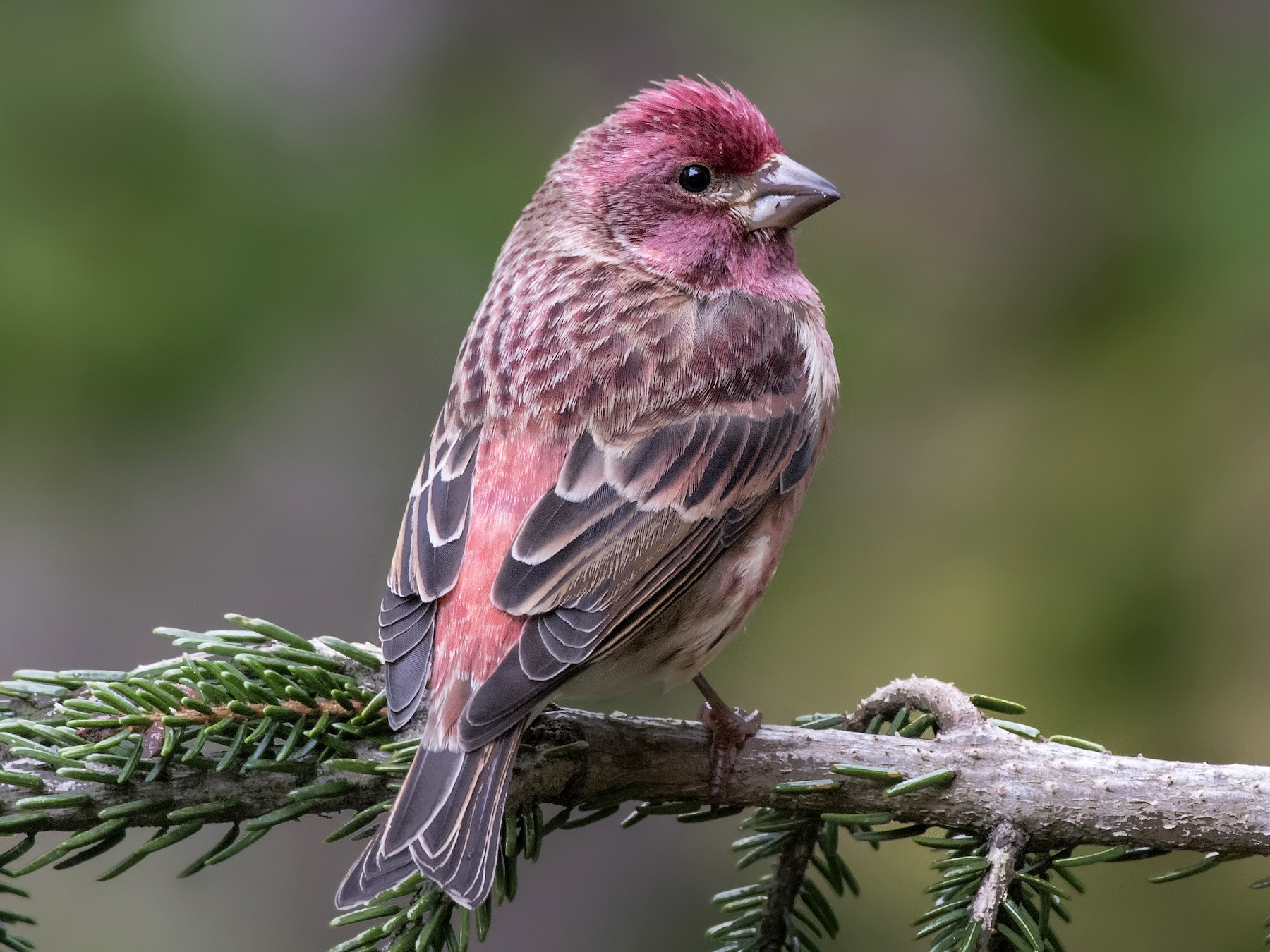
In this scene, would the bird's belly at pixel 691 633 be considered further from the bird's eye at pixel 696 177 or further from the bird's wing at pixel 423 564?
the bird's eye at pixel 696 177

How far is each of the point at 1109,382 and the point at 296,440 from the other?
264 cm

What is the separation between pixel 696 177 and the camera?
12.0ft

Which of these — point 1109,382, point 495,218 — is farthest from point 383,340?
point 1109,382

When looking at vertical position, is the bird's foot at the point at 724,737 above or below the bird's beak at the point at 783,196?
below

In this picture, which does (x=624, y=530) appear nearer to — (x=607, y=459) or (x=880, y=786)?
(x=607, y=459)

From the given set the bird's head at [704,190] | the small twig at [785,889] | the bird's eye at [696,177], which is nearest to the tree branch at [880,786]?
the small twig at [785,889]

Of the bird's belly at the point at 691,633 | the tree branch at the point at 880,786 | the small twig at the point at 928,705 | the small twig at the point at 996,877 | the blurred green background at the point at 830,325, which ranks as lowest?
the small twig at the point at 996,877

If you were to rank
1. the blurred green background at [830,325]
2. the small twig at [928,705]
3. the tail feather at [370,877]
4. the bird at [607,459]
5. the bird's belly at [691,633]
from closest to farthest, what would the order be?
the tail feather at [370,877] → the bird at [607,459] → the small twig at [928,705] → the bird's belly at [691,633] → the blurred green background at [830,325]

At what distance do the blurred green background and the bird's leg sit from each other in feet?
3.44

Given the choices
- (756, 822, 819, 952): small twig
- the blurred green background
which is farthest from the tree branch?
the blurred green background

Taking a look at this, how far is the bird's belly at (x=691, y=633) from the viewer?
2.99 metres

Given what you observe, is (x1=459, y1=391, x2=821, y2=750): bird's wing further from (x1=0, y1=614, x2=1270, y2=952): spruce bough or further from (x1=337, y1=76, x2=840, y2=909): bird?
(x1=0, y1=614, x2=1270, y2=952): spruce bough

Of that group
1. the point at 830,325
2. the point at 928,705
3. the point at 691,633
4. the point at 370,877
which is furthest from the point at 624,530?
the point at 830,325

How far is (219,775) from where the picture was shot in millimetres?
2465
